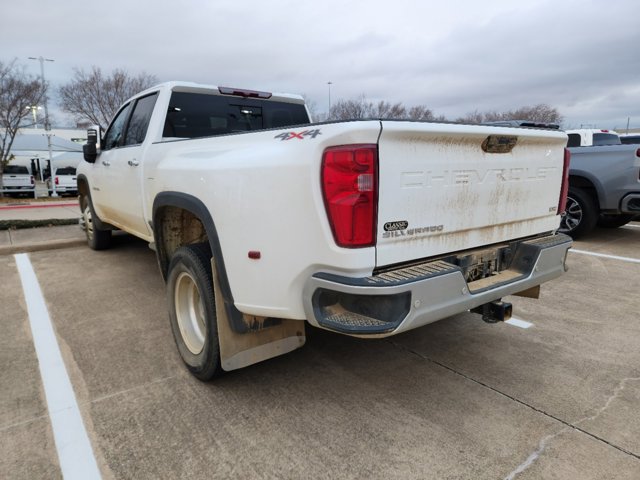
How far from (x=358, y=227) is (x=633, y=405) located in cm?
216

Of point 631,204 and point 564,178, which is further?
point 631,204

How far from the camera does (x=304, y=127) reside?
2.16 m

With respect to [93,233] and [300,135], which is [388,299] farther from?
[93,233]

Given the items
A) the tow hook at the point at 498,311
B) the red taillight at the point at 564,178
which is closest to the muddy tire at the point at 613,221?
the red taillight at the point at 564,178

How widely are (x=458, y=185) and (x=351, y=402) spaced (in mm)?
1481

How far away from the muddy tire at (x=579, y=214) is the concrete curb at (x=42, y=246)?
26.2 ft

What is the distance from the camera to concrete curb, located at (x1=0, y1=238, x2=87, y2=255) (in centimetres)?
663

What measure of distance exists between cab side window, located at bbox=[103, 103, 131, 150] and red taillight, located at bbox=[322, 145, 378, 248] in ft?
11.9

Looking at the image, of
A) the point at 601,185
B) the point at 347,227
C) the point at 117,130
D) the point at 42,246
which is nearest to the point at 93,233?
the point at 42,246

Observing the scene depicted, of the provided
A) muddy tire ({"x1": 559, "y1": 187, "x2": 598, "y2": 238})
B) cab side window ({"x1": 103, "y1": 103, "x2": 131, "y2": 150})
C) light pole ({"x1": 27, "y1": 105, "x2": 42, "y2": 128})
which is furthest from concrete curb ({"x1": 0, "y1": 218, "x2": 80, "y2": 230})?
light pole ({"x1": 27, "y1": 105, "x2": 42, "y2": 128})

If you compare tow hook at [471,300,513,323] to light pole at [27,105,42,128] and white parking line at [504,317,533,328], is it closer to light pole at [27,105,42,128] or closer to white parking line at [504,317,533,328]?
white parking line at [504,317,533,328]

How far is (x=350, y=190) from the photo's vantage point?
6.61ft

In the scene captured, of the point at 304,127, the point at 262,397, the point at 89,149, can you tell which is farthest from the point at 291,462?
the point at 89,149

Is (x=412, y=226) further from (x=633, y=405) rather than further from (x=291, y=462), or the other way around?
(x=633, y=405)
